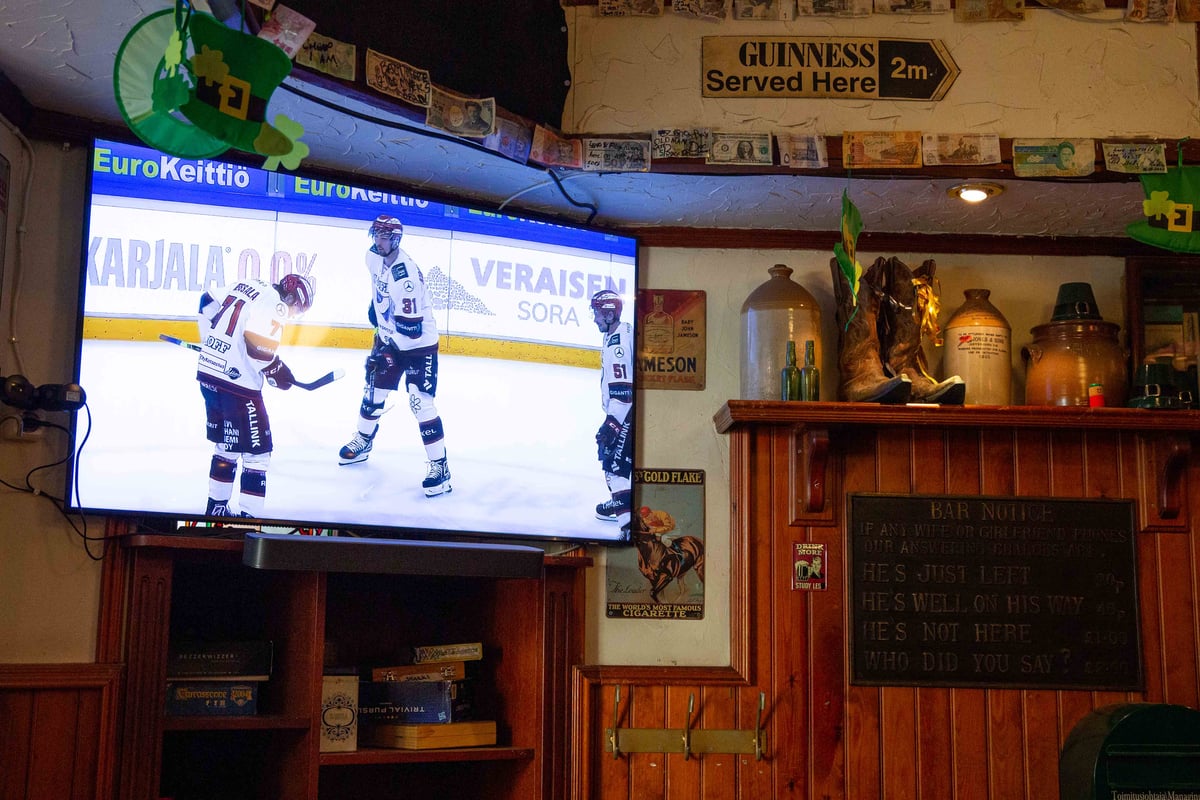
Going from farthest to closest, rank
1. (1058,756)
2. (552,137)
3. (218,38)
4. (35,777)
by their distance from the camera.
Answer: (1058,756), (552,137), (35,777), (218,38)

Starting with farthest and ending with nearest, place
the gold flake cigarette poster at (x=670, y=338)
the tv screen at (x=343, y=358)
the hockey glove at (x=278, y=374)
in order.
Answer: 1. the gold flake cigarette poster at (x=670, y=338)
2. the hockey glove at (x=278, y=374)
3. the tv screen at (x=343, y=358)

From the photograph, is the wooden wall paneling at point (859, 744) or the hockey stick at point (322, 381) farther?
the wooden wall paneling at point (859, 744)

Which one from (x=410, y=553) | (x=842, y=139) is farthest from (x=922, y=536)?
(x=410, y=553)

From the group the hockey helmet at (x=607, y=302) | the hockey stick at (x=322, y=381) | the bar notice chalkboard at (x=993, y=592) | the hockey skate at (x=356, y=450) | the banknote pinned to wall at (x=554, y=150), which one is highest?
the banknote pinned to wall at (x=554, y=150)

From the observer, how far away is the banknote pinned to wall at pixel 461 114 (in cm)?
278

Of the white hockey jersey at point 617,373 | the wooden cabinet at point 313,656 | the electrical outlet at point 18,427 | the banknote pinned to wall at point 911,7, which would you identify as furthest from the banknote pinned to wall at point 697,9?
the electrical outlet at point 18,427

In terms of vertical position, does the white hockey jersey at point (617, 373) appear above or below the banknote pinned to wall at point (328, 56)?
below

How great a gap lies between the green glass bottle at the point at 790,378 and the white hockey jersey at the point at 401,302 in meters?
0.92

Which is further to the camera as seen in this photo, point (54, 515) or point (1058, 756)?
point (1058, 756)

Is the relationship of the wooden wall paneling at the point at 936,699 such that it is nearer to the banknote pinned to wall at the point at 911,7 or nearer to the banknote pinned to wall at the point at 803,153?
the banknote pinned to wall at the point at 803,153

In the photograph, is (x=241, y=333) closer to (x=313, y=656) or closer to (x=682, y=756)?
(x=313, y=656)

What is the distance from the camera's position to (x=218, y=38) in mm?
1922

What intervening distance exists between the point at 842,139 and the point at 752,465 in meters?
0.88

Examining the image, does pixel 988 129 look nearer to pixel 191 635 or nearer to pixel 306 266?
pixel 306 266
